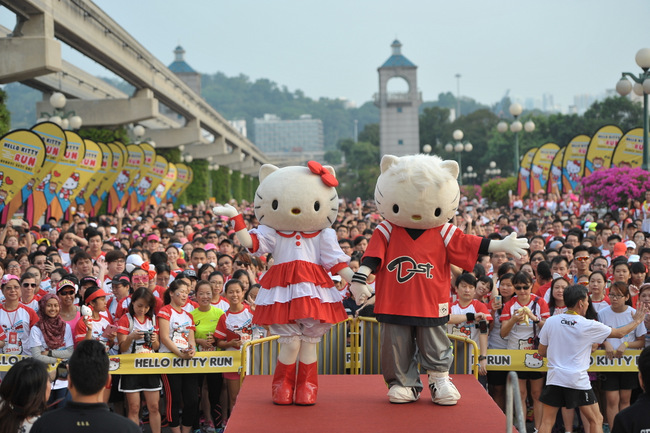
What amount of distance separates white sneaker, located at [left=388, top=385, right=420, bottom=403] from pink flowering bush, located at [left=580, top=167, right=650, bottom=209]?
13677 mm

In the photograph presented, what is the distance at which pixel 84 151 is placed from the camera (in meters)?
20.0

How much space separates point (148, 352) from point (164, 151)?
3411 centimetres

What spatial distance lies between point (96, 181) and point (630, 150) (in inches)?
544

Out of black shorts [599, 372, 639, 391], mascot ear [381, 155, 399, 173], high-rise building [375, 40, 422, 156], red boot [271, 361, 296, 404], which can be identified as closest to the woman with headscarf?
red boot [271, 361, 296, 404]

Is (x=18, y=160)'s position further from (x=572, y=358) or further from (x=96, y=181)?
(x=572, y=358)

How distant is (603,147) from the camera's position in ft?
78.7

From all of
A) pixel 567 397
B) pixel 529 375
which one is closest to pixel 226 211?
pixel 567 397

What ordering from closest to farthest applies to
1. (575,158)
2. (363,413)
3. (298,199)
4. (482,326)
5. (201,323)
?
(363,413) < (298,199) < (482,326) < (201,323) < (575,158)

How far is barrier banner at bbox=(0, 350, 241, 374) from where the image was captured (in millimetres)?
8047

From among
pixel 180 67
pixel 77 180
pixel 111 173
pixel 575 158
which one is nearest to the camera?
pixel 77 180

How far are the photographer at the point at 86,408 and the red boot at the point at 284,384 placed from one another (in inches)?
97.8

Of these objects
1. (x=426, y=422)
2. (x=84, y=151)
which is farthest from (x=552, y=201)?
(x=426, y=422)

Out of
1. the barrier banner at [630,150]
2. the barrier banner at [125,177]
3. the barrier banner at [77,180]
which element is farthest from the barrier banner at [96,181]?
the barrier banner at [630,150]

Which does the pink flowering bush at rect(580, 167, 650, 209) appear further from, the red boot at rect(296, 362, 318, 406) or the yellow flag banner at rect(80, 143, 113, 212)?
the red boot at rect(296, 362, 318, 406)
